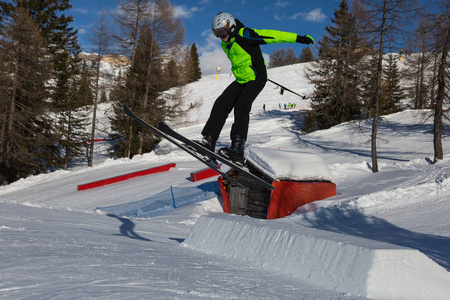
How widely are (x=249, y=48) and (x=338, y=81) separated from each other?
28018mm

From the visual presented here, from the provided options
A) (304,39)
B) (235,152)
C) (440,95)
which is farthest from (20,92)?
(440,95)

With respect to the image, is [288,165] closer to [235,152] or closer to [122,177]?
[235,152]

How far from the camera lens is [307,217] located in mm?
8641

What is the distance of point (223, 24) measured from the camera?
4.14m

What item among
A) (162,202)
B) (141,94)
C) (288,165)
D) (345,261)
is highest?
(141,94)

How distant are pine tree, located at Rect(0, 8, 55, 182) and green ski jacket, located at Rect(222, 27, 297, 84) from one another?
810 inches

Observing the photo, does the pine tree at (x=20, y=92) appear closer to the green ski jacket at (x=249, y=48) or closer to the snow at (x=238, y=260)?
the snow at (x=238, y=260)

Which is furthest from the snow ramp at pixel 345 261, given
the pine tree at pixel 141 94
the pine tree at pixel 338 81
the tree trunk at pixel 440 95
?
the pine tree at pixel 338 81

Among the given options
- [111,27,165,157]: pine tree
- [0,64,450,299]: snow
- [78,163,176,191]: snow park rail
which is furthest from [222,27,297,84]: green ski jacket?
[111,27,165,157]: pine tree

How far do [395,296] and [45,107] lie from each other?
24.5 m

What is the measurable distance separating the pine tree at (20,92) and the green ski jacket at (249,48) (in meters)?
20.6

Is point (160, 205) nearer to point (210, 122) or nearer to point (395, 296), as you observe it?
point (210, 122)

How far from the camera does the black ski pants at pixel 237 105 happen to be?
434 cm

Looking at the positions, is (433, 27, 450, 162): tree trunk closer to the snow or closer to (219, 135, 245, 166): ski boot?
the snow
